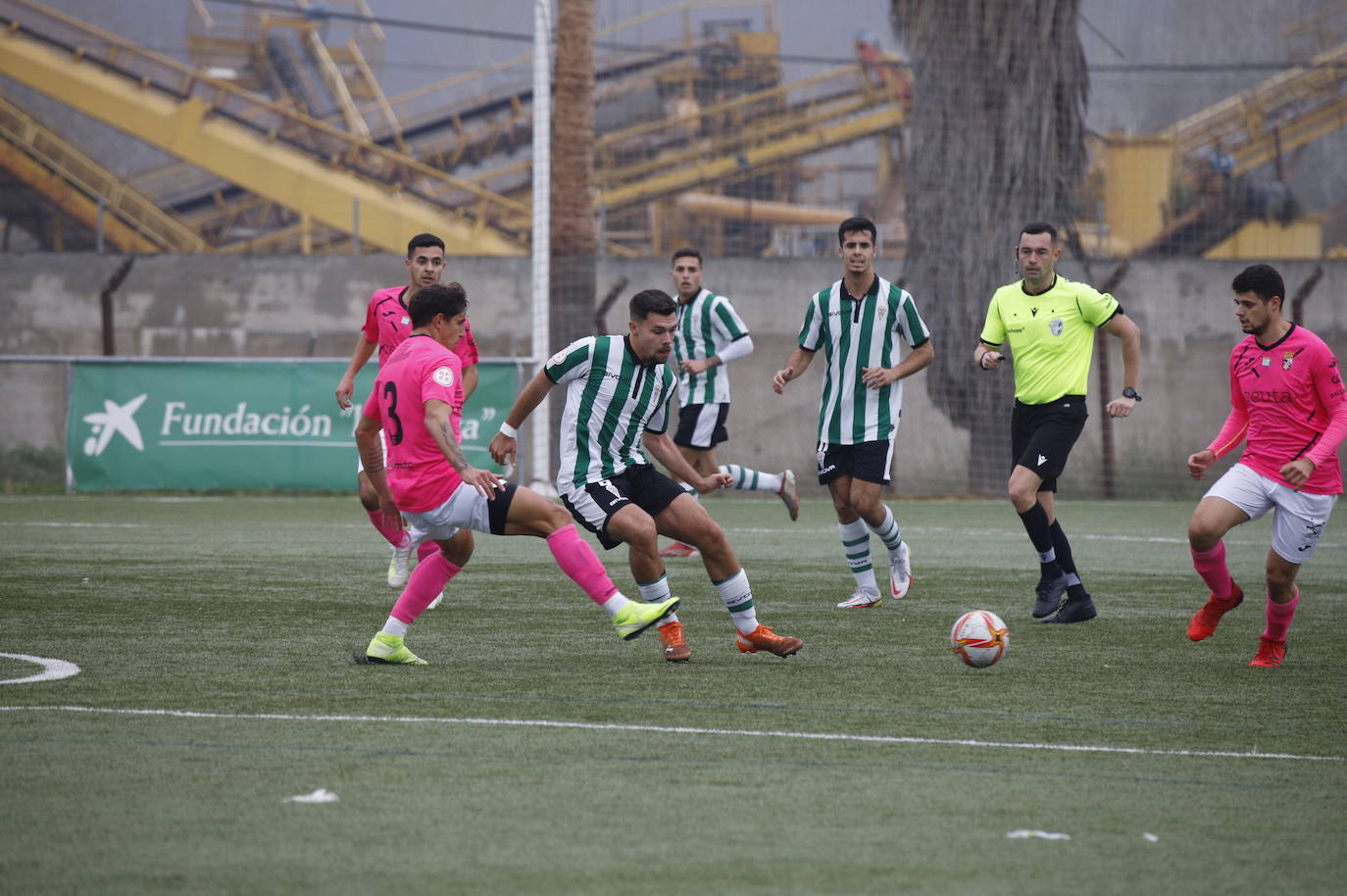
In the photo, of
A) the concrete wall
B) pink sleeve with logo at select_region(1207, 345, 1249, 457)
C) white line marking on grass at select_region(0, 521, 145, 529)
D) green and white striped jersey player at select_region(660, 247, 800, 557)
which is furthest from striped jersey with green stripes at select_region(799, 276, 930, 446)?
the concrete wall

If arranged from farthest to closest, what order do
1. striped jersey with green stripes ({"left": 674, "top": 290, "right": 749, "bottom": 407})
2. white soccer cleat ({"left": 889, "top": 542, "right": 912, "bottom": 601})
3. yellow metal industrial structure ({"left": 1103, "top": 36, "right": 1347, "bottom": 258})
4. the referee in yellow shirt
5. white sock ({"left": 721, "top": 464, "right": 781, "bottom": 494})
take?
1. yellow metal industrial structure ({"left": 1103, "top": 36, "right": 1347, "bottom": 258})
2. striped jersey with green stripes ({"left": 674, "top": 290, "right": 749, "bottom": 407})
3. white sock ({"left": 721, "top": 464, "right": 781, "bottom": 494})
4. white soccer cleat ({"left": 889, "top": 542, "right": 912, "bottom": 601})
5. the referee in yellow shirt

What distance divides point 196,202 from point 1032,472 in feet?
74.4

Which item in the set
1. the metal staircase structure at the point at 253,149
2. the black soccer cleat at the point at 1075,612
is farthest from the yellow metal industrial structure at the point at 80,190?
the black soccer cleat at the point at 1075,612

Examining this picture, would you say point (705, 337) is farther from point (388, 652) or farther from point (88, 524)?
point (88, 524)

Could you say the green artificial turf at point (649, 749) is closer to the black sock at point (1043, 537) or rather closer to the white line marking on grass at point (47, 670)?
the white line marking on grass at point (47, 670)

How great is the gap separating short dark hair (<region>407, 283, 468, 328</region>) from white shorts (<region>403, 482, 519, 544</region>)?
738 mm

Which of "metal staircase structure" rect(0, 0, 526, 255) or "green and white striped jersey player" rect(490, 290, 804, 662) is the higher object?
"metal staircase structure" rect(0, 0, 526, 255)

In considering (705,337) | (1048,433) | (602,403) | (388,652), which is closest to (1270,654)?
(1048,433)

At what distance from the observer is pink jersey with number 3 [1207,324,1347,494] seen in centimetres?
737

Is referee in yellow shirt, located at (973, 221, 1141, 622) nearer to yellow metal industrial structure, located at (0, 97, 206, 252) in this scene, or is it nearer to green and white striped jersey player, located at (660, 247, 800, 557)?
green and white striped jersey player, located at (660, 247, 800, 557)

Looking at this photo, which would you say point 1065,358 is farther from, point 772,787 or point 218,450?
point 218,450

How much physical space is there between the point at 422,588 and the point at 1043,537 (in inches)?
142

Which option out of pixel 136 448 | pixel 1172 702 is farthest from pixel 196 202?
pixel 1172 702

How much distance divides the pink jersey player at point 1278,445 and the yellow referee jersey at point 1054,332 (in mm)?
1525
